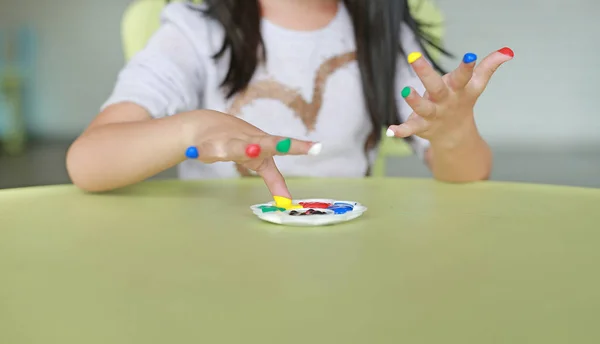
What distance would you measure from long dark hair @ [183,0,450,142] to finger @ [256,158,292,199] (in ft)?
1.43

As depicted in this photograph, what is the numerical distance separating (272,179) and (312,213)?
3.7 inches

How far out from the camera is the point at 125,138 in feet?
2.35

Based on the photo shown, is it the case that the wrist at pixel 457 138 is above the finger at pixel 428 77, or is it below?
below

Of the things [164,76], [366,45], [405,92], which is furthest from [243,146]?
[366,45]

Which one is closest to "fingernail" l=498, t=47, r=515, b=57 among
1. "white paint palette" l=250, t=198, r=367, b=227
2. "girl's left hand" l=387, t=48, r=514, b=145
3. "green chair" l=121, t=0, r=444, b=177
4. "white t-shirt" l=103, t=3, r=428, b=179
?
"girl's left hand" l=387, t=48, r=514, b=145

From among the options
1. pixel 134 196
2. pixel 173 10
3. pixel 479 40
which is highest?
pixel 479 40

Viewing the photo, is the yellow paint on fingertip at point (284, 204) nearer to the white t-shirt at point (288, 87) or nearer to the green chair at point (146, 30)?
the white t-shirt at point (288, 87)

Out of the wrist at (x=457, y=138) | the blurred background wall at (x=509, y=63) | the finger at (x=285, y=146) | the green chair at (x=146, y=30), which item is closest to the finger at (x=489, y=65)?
the wrist at (x=457, y=138)

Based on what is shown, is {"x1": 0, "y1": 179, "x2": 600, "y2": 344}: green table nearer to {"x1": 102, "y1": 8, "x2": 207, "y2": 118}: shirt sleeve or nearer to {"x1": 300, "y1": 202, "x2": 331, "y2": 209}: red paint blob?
{"x1": 300, "y1": 202, "x2": 331, "y2": 209}: red paint blob

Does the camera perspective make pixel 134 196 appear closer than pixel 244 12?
Yes

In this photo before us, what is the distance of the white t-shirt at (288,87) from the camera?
1003 millimetres

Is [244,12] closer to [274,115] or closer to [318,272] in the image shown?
[274,115]

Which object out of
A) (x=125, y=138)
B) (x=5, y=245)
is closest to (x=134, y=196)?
(x=125, y=138)

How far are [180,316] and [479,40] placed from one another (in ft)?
15.3
